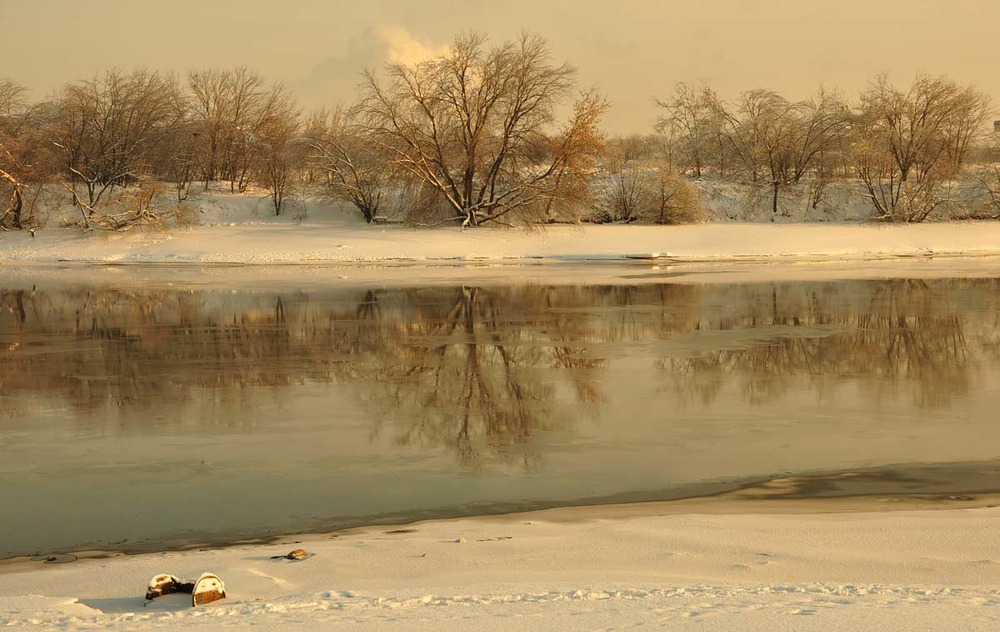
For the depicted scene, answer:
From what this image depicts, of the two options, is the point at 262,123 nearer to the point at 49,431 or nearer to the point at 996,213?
the point at 996,213

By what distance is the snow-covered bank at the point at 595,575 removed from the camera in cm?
480

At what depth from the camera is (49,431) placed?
1052cm

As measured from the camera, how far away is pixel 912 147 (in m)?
52.9

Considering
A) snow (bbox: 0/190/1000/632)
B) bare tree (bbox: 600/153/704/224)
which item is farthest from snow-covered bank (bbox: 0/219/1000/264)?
snow (bbox: 0/190/1000/632)

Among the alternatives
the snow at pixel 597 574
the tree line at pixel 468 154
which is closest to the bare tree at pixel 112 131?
the tree line at pixel 468 154

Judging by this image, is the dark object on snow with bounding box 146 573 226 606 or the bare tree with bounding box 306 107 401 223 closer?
the dark object on snow with bounding box 146 573 226 606

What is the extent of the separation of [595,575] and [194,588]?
2122 millimetres

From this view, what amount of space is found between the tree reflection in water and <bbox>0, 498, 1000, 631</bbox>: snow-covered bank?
8.61 ft

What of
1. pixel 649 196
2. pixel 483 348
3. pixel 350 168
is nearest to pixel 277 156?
pixel 350 168

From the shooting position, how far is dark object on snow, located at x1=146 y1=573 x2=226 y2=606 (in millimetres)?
5262

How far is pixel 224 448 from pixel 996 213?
50666mm

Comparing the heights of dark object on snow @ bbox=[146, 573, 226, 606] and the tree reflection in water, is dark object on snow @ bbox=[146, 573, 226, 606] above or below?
below

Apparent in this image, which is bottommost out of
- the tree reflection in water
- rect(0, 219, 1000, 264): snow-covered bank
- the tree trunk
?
the tree reflection in water

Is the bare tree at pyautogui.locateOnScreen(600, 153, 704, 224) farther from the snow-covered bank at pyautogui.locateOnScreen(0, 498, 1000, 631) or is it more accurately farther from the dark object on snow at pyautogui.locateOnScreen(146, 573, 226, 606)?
the dark object on snow at pyautogui.locateOnScreen(146, 573, 226, 606)
